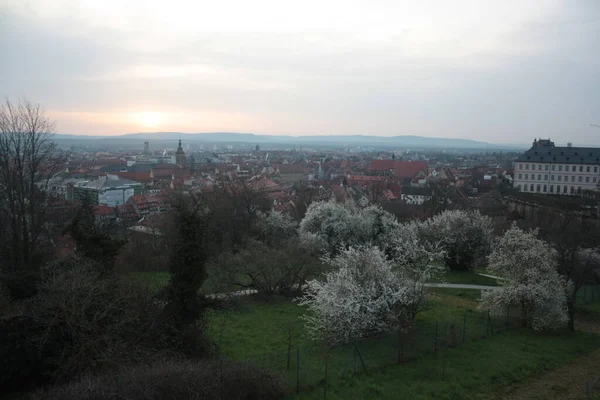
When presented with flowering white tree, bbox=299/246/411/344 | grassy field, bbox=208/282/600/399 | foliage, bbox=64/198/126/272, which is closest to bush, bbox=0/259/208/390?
foliage, bbox=64/198/126/272

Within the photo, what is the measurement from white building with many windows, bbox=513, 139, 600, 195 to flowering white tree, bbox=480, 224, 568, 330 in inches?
2073

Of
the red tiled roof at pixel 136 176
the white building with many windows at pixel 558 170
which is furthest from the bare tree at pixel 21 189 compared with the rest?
the red tiled roof at pixel 136 176

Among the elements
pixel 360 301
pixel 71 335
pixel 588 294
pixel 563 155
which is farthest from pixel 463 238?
pixel 563 155

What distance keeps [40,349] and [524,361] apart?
14153 millimetres

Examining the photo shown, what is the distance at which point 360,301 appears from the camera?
15.7 metres

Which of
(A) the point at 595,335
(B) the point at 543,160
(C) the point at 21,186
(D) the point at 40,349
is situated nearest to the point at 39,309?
(D) the point at 40,349

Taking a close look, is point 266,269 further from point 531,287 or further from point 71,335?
point 71,335

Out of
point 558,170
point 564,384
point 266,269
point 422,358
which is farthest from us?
point 558,170

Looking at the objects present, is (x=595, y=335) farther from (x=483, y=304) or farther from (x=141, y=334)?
(x=141, y=334)

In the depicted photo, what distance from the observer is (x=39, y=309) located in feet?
35.2

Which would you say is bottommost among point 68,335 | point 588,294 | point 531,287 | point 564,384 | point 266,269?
point 588,294

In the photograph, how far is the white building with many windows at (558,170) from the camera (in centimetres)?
6444

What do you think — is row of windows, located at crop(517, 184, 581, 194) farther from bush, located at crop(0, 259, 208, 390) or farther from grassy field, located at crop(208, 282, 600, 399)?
bush, located at crop(0, 259, 208, 390)

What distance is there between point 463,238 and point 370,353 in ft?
58.2
